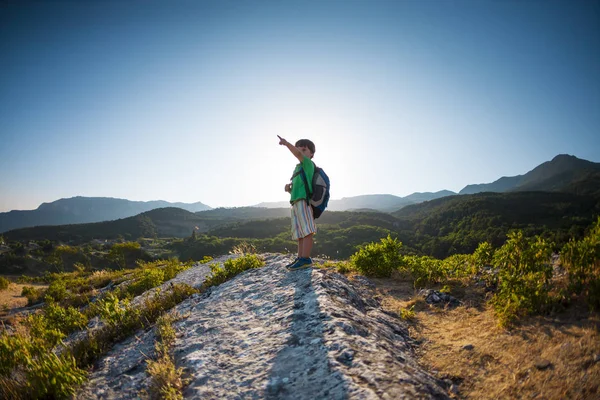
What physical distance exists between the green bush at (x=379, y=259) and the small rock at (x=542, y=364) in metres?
4.23

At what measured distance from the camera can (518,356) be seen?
104 inches

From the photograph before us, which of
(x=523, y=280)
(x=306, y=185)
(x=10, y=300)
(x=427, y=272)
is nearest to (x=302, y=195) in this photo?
(x=306, y=185)

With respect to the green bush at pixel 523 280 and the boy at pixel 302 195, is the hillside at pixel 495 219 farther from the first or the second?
the boy at pixel 302 195

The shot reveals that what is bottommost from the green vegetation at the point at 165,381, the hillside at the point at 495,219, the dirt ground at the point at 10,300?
the hillside at the point at 495,219

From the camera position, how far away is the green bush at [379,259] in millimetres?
6664

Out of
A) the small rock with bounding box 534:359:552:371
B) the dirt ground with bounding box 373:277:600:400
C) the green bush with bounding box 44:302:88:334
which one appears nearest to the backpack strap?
the dirt ground with bounding box 373:277:600:400

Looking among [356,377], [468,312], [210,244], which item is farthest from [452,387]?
[210,244]

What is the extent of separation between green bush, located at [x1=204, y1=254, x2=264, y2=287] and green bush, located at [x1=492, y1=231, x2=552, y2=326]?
201 inches

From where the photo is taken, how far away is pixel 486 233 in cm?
8675

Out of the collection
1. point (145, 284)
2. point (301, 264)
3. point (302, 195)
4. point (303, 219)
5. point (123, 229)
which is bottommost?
point (123, 229)

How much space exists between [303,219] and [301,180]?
827mm

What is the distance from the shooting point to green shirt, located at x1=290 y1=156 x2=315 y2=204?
212 inches

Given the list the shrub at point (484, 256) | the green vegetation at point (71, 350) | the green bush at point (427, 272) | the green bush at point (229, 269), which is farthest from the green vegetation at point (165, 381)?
the shrub at point (484, 256)

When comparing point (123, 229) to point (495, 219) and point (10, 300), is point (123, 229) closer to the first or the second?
point (10, 300)
